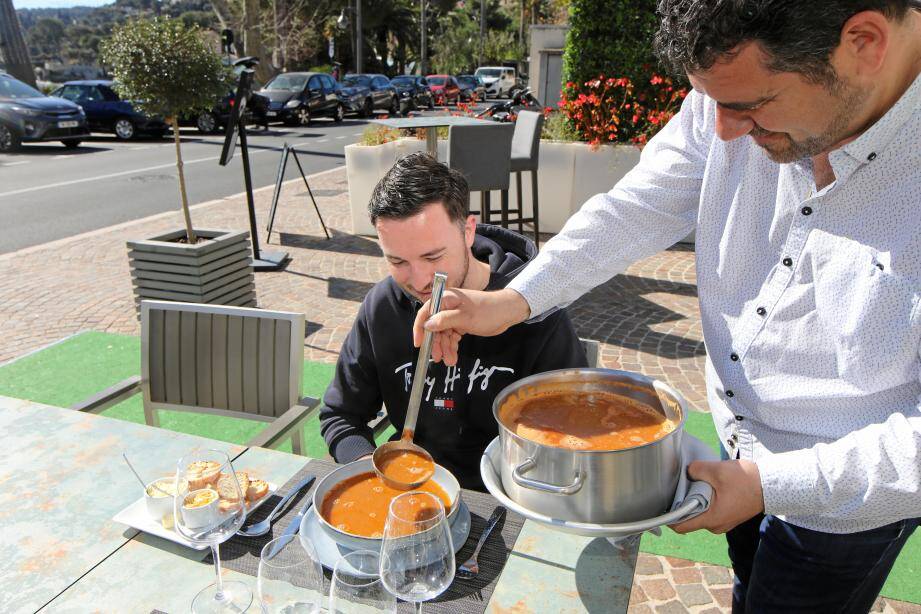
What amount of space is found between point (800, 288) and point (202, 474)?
1.48 metres

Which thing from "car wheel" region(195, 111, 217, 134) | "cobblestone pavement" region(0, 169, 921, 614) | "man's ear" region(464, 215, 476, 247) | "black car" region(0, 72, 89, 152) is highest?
"man's ear" region(464, 215, 476, 247)

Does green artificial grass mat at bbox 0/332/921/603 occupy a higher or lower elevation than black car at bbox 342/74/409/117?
lower

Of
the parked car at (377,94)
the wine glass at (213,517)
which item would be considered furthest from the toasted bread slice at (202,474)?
the parked car at (377,94)

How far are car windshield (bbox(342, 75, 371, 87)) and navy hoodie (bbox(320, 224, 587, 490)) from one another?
26.3m

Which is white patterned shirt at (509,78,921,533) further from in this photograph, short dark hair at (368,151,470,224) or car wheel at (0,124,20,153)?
car wheel at (0,124,20,153)

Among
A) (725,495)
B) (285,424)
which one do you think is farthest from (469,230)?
(725,495)

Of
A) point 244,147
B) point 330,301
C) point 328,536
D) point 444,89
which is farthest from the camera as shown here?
point 444,89

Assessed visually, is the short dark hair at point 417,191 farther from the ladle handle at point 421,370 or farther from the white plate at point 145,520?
the white plate at point 145,520

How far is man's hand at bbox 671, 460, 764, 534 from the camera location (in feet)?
4.40

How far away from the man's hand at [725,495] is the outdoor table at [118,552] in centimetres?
30

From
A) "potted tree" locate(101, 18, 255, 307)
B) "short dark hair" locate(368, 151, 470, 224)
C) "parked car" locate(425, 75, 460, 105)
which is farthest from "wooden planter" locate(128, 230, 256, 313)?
"parked car" locate(425, 75, 460, 105)

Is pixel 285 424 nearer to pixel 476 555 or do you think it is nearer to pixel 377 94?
pixel 476 555

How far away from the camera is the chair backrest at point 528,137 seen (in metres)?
7.52

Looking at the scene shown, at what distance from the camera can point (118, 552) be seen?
164cm
